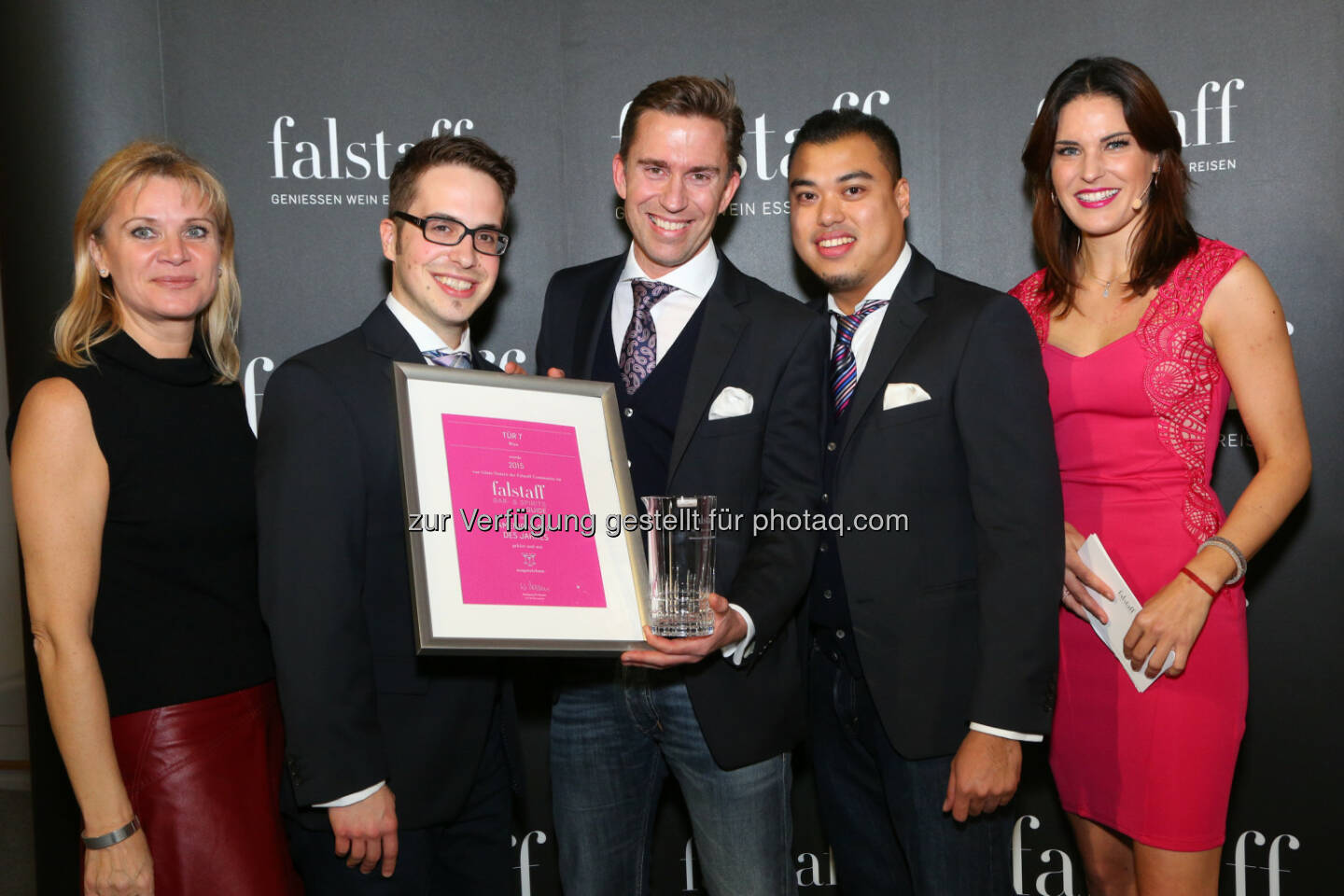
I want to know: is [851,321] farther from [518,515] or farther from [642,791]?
[642,791]

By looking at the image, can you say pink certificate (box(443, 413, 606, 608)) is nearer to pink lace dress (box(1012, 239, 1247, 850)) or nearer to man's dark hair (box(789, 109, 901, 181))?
man's dark hair (box(789, 109, 901, 181))

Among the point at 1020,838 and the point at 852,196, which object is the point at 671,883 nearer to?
the point at 1020,838

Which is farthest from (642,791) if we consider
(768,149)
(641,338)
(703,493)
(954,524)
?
(768,149)

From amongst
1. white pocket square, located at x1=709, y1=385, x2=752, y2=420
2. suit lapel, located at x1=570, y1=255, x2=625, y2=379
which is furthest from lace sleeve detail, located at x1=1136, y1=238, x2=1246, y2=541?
suit lapel, located at x1=570, y1=255, x2=625, y2=379

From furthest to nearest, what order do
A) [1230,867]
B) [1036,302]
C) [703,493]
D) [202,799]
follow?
[1230,867], [1036,302], [703,493], [202,799]

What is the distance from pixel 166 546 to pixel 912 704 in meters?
1.71

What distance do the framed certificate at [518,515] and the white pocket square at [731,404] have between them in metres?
0.25

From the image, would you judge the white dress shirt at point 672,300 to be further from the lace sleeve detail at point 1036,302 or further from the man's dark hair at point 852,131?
the lace sleeve detail at point 1036,302

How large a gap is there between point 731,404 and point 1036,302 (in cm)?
103

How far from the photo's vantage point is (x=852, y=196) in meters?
2.59

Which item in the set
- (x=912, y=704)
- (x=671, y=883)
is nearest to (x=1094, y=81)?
(x=912, y=704)

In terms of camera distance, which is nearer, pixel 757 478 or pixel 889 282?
pixel 757 478

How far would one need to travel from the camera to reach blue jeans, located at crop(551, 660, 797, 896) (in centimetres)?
237

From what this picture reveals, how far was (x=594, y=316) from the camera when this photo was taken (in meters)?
2.60
